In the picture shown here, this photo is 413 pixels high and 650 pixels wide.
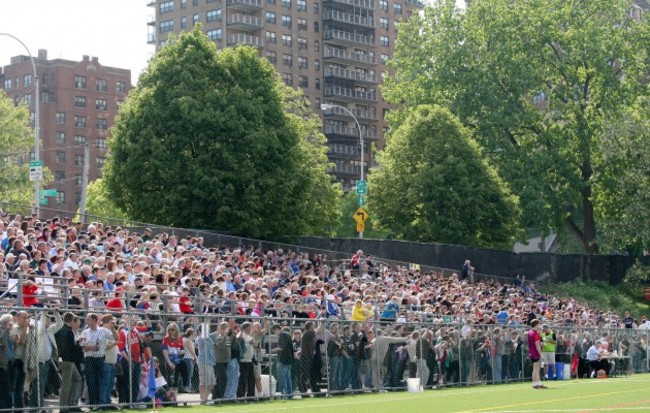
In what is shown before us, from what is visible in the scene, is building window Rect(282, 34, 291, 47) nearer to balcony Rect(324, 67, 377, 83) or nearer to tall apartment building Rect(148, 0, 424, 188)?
tall apartment building Rect(148, 0, 424, 188)

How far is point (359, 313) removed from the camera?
3672cm

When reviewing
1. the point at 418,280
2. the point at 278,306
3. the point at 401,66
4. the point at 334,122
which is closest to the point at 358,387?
the point at 278,306

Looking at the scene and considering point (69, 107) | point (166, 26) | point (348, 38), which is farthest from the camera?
point (69, 107)

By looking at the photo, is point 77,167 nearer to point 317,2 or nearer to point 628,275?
point 317,2

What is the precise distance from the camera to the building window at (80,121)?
15738cm

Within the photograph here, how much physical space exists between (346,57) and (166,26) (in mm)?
20463

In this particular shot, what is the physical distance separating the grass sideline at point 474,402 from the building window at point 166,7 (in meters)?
114

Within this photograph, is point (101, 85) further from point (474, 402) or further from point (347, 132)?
point (474, 402)

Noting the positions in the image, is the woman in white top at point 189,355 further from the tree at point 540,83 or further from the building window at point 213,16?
the building window at point 213,16

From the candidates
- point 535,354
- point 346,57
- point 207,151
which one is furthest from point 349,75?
point 535,354

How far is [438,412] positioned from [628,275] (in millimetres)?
62772

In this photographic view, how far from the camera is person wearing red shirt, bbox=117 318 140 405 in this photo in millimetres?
25844

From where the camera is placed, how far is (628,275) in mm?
85938

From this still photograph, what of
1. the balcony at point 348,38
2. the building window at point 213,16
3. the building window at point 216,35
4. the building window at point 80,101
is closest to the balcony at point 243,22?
the building window at point 213,16
